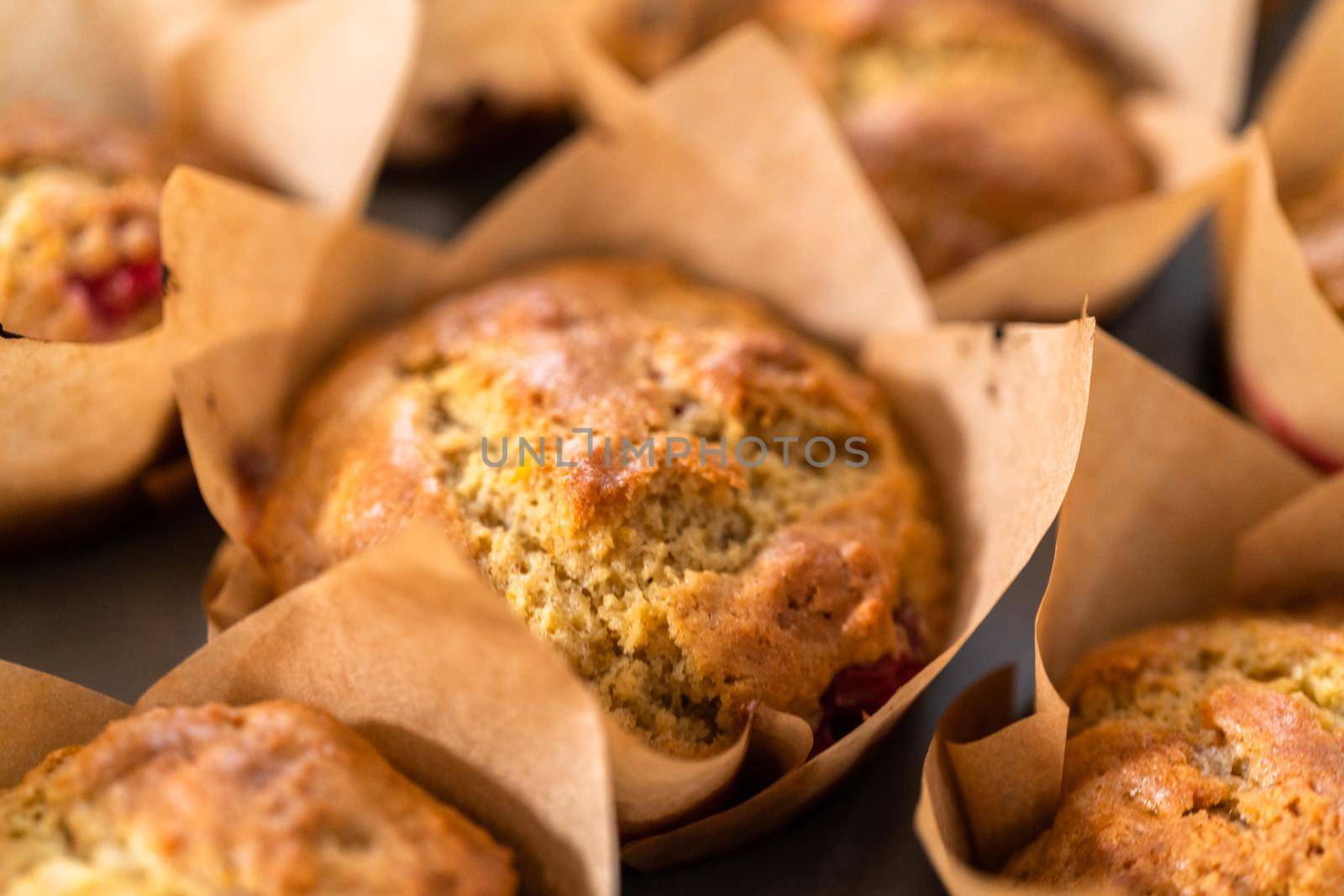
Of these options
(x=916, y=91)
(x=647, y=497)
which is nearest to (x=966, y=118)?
(x=916, y=91)

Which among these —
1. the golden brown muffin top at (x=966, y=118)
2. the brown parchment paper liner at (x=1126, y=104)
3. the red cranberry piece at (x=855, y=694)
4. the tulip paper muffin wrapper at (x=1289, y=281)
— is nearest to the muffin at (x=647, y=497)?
the red cranberry piece at (x=855, y=694)

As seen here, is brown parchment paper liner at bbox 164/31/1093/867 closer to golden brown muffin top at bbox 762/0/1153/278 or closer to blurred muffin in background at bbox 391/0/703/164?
golden brown muffin top at bbox 762/0/1153/278

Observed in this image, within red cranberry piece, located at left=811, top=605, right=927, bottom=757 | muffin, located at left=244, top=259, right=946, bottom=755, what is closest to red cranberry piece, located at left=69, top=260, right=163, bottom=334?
muffin, located at left=244, top=259, right=946, bottom=755

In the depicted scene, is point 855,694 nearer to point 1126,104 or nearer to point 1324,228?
point 1324,228

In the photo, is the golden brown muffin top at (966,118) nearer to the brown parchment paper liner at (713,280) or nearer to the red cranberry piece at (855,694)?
the brown parchment paper liner at (713,280)

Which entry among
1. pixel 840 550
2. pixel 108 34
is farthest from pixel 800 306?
pixel 108 34

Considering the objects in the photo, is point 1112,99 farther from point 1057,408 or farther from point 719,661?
point 719,661
